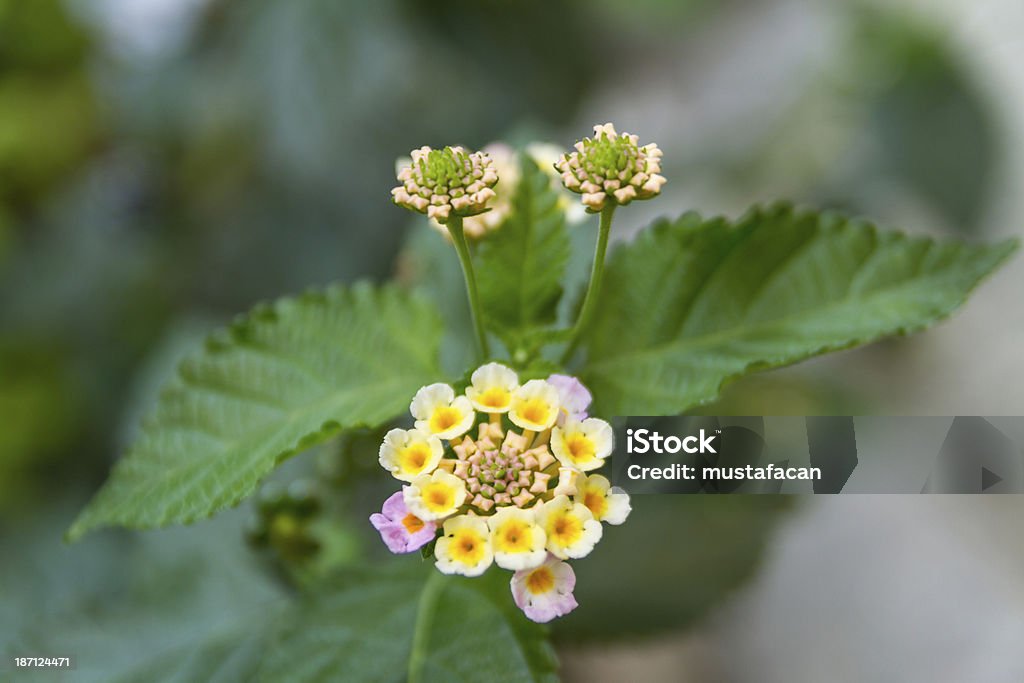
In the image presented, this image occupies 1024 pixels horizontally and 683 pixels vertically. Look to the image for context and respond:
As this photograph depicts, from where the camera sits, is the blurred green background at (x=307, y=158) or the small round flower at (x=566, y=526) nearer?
the small round flower at (x=566, y=526)

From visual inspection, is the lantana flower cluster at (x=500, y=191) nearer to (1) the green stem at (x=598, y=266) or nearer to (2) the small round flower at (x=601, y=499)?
(1) the green stem at (x=598, y=266)

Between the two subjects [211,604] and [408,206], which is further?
[211,604]

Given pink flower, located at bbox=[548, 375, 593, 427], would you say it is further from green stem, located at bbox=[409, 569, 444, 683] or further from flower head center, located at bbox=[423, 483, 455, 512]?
green stem, located at bbox=[409, 569, 444, 683]

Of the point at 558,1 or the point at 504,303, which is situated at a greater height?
the point at 558,1

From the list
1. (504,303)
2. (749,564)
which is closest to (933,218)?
(749,564)

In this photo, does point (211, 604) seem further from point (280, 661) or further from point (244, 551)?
point (280, 661)

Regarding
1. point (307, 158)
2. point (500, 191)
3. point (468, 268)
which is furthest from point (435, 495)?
point (307, 158)

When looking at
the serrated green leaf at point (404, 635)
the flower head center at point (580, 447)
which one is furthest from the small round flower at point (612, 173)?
the serrated green leaf at point (404, 635)
